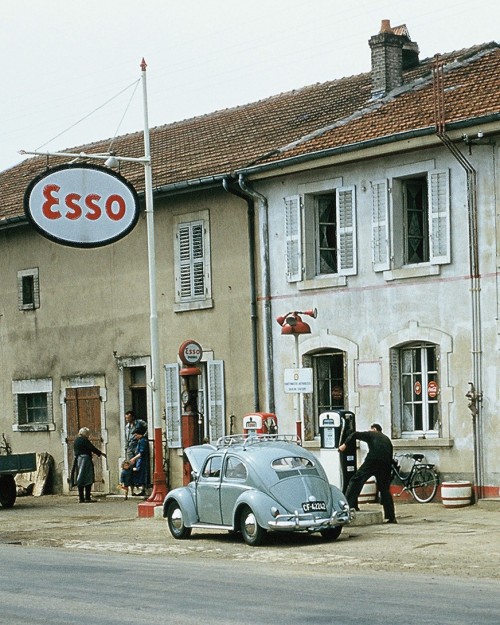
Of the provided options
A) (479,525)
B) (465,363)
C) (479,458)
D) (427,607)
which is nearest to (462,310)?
(465,363)

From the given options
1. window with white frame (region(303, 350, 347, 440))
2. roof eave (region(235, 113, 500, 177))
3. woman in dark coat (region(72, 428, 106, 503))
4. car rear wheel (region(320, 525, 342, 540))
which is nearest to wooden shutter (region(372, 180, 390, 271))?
roof eave (region(235, 113, 500, 177))

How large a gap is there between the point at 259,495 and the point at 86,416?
13517mm

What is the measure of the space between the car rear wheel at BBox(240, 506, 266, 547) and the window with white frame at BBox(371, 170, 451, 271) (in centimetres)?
721

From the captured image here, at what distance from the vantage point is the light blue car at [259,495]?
1778 cm

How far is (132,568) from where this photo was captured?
50.9 ft

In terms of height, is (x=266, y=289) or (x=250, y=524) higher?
(x=266, y=289)

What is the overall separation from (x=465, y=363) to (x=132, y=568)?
363 inches

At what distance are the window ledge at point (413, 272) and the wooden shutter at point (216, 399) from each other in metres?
4.73

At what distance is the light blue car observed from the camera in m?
17.8

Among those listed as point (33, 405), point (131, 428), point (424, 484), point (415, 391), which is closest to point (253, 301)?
point (415, 391)

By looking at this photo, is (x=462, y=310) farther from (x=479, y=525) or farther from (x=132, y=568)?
(x=132, y=568)

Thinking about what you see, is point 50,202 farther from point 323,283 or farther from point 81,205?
point 323,283

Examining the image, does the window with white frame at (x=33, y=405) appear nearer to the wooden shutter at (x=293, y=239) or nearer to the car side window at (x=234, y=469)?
the wooden shutter at (x=293, y=239)

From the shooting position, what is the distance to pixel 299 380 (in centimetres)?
2172
